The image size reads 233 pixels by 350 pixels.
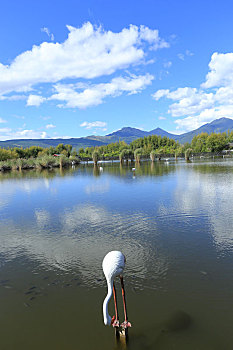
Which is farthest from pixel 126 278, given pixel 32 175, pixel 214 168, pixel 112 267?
pixel 32 175

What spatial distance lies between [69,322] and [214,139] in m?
117

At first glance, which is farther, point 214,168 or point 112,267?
point 214,168

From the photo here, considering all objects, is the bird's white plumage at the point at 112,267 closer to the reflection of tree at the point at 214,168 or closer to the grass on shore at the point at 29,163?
the reflection of tree at the point at 214,168

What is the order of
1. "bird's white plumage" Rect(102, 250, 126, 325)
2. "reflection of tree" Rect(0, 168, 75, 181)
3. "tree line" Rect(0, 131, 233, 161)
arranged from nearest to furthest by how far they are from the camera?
"bird's white plumage" Rect(102, 250, 126, 325)
"reflection of tree" Rect(0, 168, 75, 181)
"tree line" Rect(0, 131, 233, 161)

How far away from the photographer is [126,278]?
603cm

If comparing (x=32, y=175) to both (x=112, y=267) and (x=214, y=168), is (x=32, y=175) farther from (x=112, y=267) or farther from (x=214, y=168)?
(x=112, y=267)

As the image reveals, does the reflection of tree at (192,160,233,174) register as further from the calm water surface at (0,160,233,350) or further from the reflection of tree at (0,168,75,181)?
the reflection of tree at (0,168,75,181)

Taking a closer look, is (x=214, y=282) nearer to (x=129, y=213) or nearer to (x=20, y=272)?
(x=20, y=272)

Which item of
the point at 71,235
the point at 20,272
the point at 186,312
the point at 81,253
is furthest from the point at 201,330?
the point at 71,235

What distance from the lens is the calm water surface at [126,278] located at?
4.29 metres

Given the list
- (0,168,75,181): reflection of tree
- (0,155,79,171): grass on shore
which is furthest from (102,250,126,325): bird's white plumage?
(0,155,79,171): grass on shore

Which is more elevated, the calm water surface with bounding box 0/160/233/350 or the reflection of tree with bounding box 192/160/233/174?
the reflection of tree with bounding box 192/160/233/174

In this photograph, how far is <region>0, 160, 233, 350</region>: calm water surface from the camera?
4.29 meters

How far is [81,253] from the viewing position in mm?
7641
